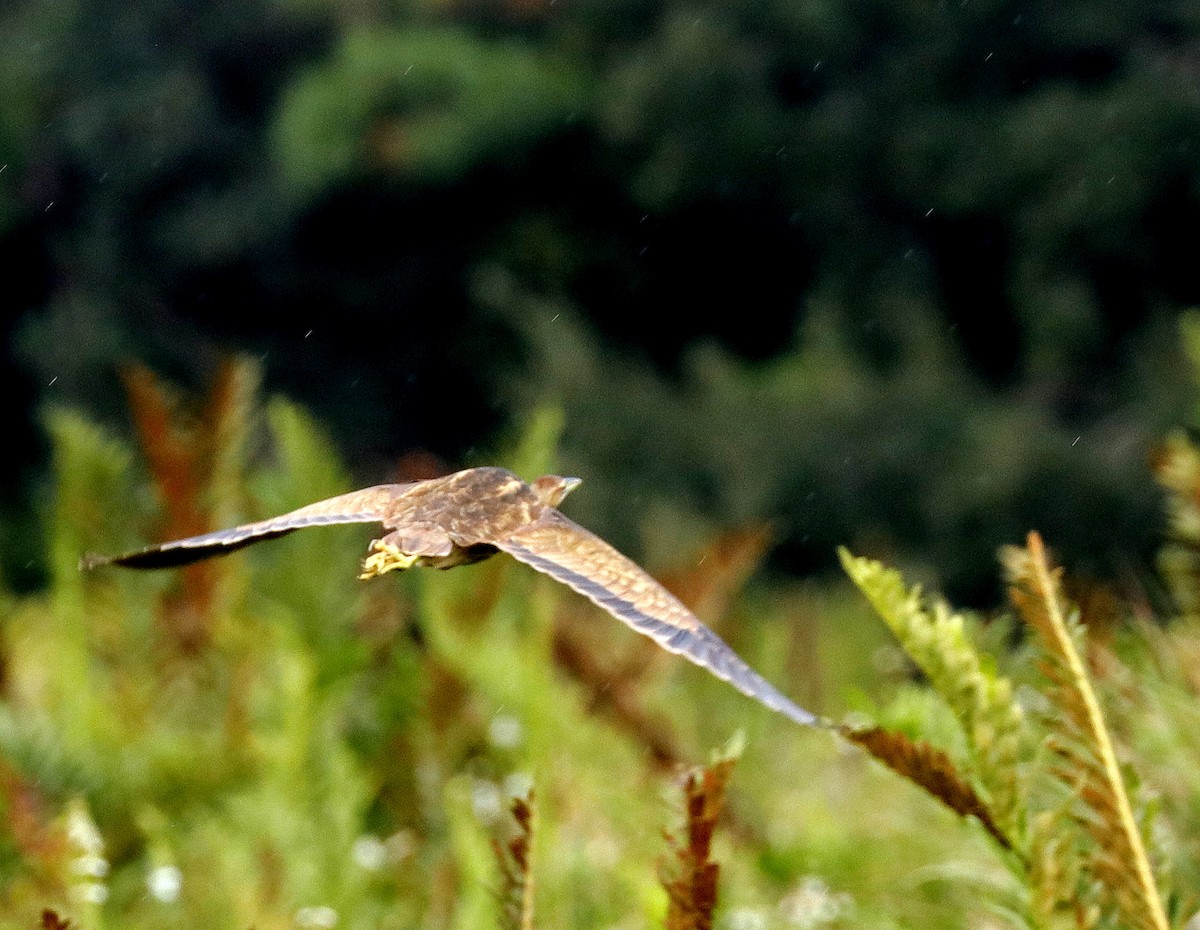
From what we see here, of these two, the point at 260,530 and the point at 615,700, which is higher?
the point at 260,530

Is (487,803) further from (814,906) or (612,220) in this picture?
(612,220)

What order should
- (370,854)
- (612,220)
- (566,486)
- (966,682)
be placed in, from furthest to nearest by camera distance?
(612,220)
(370,854)
(566,486)
(966,682)

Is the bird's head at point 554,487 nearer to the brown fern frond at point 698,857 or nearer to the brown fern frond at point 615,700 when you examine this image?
the brown fern frond at point 698,857

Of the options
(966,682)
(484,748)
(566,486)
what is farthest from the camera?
(484,748)

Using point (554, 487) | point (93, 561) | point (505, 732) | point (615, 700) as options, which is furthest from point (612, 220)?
point (93, 561)

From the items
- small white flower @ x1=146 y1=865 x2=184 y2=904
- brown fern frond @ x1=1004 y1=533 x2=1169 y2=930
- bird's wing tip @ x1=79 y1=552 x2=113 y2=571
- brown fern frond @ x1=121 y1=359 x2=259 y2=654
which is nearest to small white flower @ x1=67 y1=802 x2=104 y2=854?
small white flower @ x1=146 y1=865 x2=184 y2=904

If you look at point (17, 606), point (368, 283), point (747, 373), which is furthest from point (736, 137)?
point (17, 606)

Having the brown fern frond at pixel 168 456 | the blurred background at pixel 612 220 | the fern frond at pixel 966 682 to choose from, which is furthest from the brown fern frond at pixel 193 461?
the blurred background at pixel 612 220
